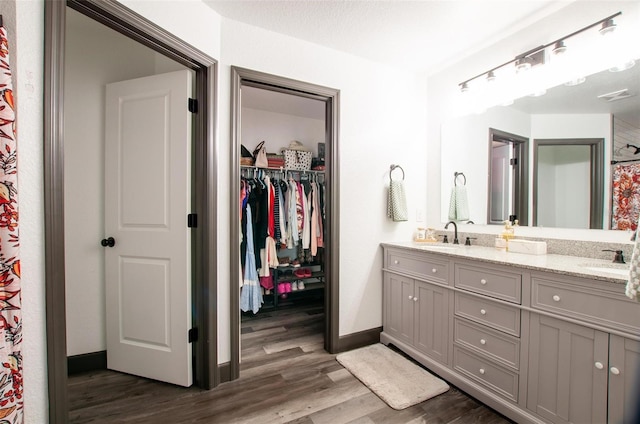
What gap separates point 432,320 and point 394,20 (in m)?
2.17

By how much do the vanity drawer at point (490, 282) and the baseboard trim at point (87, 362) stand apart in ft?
8.56

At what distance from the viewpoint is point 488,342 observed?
1642 millimetres

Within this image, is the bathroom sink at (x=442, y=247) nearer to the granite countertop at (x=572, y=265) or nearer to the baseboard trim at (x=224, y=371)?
the granite countertop at (x=572, y=265)

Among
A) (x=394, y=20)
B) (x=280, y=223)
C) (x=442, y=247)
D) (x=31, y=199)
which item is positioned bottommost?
(x=442, y=247)

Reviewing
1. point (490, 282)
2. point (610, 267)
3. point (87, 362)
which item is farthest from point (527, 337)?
point (87, 362)

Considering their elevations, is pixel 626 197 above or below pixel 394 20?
below

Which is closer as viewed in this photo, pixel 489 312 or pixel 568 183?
pixel 489 312

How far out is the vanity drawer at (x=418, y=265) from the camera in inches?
76.4

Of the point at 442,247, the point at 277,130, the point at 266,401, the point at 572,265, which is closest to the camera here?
the point at 572,265

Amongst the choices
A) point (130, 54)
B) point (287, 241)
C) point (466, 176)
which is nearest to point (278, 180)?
point (287, 241)

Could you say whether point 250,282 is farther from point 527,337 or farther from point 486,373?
point 527,337

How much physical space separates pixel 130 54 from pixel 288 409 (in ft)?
8.99

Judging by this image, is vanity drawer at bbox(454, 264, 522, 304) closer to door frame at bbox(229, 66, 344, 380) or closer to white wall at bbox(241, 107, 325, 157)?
door frame at bbox(229, 66, 344, 380)

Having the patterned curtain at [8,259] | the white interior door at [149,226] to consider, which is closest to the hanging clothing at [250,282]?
the white interior door at [149,226]
